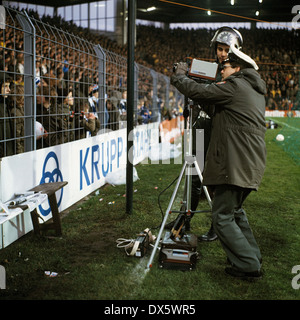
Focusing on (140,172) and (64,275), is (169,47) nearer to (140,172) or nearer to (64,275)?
(140,172)

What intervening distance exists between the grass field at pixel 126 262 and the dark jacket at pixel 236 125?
91 cm

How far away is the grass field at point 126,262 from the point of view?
125 inches

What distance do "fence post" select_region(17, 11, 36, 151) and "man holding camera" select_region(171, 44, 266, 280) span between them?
2.19 meters

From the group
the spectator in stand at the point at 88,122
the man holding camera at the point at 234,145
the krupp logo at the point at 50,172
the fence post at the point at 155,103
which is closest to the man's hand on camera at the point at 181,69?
the man holding camera at the point at 234,145

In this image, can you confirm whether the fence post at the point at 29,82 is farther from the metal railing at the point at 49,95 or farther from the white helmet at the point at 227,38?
the white helmet at the point at 227,38

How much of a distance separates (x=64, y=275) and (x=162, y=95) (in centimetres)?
1479

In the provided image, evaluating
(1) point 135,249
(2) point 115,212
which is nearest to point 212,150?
(1) point 135,249

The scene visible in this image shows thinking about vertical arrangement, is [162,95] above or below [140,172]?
above

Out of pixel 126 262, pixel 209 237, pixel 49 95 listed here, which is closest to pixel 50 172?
pixel 49 95

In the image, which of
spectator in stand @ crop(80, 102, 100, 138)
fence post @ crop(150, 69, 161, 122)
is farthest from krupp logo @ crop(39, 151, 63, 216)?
fence post @ crop(150, 69, 161, 122)

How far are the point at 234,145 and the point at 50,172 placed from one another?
106 inches

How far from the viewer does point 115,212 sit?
5500 millimetres

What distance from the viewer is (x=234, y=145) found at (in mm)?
3320

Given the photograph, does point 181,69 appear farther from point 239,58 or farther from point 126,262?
point 126,262
